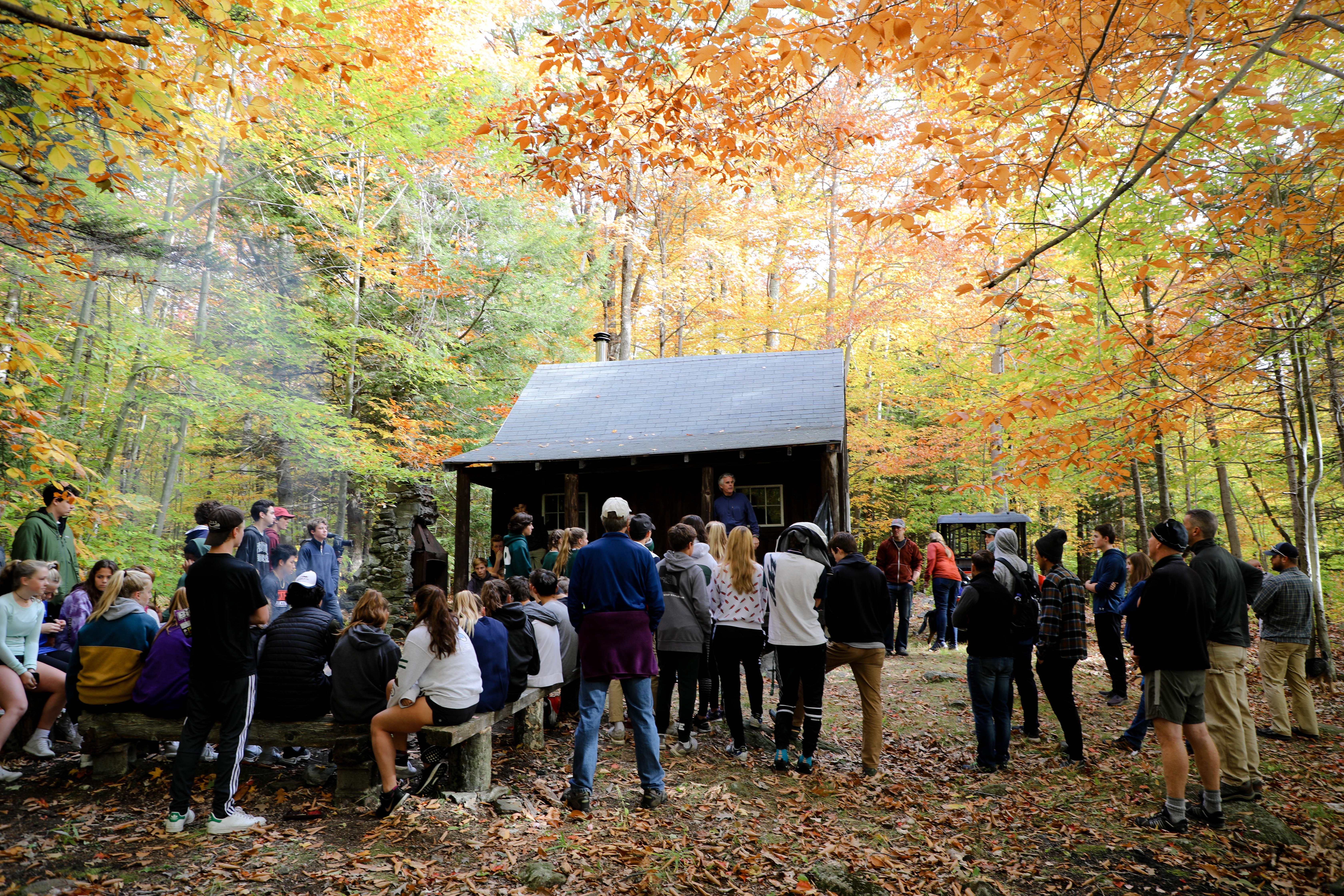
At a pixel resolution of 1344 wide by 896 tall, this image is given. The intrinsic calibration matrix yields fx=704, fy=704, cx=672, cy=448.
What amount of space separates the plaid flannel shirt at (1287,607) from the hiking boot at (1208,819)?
7.91 ft

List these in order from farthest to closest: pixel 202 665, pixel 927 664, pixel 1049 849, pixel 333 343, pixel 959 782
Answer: pixel 333 343
pixel 927 664
pixel 959 782
pixel 1049 849
pixel 202 665

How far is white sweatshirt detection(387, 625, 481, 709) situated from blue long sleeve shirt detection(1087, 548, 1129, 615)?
664 centimetres

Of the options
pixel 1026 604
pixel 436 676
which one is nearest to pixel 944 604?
pixel 1026 604

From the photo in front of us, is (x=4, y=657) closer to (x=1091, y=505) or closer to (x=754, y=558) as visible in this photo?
(x=754, y=558)

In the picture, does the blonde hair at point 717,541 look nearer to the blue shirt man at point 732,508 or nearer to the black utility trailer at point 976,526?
the blue shirt man at point 732,508

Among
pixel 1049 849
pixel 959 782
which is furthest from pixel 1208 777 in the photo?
pixel 959 782

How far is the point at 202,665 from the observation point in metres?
4.28

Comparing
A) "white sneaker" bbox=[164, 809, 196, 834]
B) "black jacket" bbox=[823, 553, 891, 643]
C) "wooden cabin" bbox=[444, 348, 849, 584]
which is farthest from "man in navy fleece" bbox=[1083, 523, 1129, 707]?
"white sneaker" bbox=[164, 809, 196, 834]

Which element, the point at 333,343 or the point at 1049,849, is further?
the point at 333,343

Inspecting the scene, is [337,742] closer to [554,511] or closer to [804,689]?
[804,689]

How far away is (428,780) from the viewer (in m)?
4.80

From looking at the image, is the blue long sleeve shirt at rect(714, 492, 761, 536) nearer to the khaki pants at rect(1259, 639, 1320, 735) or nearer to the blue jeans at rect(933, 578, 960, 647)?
the blue jeans at rect(933, 578, 960, 647)

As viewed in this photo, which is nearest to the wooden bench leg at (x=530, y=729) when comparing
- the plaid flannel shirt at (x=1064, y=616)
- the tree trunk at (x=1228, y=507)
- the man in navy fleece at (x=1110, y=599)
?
the plaid flannel shirt at (x=1064, y=616)

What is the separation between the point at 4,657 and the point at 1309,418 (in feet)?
42.0
